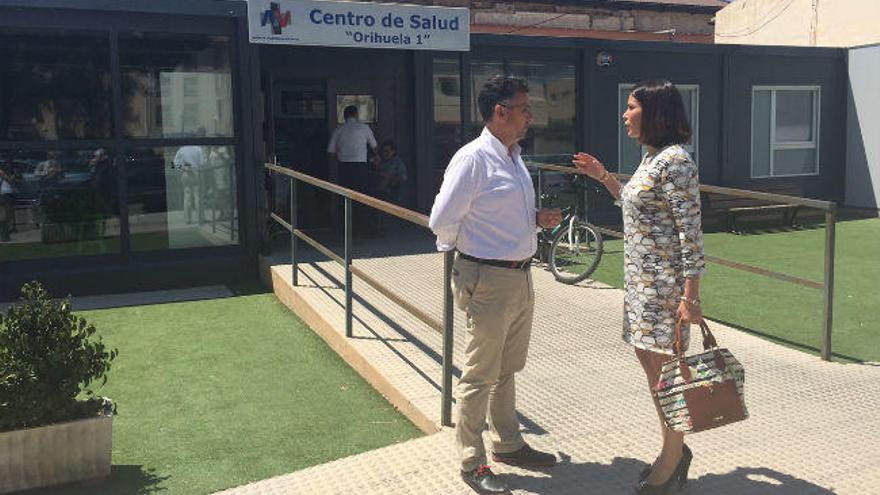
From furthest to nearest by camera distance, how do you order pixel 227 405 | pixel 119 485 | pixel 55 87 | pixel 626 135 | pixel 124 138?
pixel 626 135 → pixel 124 138 → pixel 55 87 → pixel 227 405 → pixel 119 485

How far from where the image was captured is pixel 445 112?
1122cm

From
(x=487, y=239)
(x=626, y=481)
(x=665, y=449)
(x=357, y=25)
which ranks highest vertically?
(x=357, y=25)

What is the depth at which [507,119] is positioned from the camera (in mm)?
3459

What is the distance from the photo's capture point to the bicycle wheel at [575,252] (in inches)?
307

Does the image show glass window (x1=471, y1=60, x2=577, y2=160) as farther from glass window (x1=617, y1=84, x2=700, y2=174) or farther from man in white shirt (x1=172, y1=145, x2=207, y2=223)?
man in white shirt (x1=172, y1=145, x2=207, y2=223)

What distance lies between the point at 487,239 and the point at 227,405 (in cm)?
239

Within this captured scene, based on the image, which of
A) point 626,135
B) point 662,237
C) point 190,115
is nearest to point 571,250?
point 190,115

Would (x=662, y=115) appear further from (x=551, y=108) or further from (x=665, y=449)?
(x=551, y=108)

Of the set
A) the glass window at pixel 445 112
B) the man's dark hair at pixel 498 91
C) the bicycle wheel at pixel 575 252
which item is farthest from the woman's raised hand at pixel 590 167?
the glass window at pixel 445 112

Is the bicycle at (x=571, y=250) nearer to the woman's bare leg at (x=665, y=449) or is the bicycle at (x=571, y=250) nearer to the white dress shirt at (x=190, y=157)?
the white dress shirt at (x=190, y=157)

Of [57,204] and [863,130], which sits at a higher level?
[863,130]

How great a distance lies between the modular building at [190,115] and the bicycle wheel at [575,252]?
192cm

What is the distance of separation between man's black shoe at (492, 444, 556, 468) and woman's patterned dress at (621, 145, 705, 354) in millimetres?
691

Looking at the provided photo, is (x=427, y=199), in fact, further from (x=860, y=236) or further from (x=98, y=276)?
(x=860, y=236)
